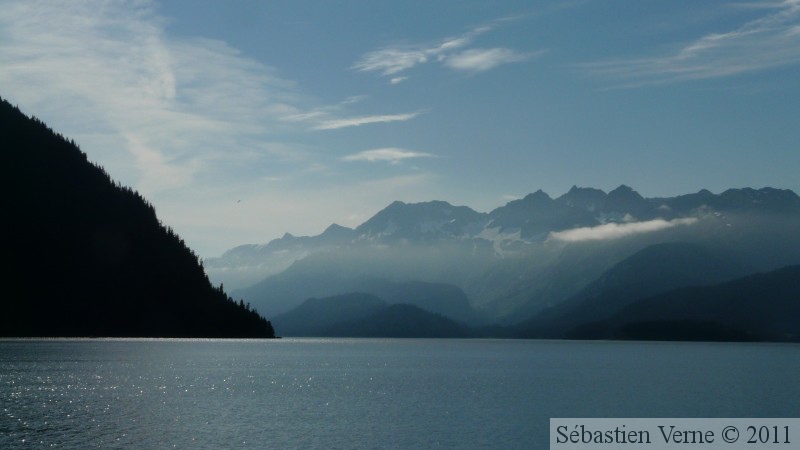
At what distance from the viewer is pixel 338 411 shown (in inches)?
4518

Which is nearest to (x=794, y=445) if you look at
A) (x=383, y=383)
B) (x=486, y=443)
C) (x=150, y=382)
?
(x=486, y=443)

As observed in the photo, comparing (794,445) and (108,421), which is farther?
(108,421)

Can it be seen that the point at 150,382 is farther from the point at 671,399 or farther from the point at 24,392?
the point at 671,399

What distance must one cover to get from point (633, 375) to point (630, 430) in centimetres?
10617

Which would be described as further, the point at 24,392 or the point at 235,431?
the point at 24,392

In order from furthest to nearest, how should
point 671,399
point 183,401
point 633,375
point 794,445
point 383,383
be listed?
1. point 633,375
2. point 383,383
3. point 671,399
4. point 183,401
5. point 794,445

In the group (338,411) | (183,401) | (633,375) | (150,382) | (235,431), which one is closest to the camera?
(235,431)

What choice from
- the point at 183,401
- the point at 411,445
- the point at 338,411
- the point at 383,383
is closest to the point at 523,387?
the point at 383,383

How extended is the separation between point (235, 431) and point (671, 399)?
244ft

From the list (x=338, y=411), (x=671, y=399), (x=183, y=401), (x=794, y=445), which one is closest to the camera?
(x=794, y=445)

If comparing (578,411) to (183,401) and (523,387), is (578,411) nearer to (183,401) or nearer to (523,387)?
(523,387)

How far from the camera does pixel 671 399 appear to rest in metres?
138

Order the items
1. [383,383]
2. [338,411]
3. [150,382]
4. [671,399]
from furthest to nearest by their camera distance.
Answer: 1. [383,383]
2. [150,382]
3. [671,399]
4. [338,411]

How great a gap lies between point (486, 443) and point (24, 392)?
71465mm
